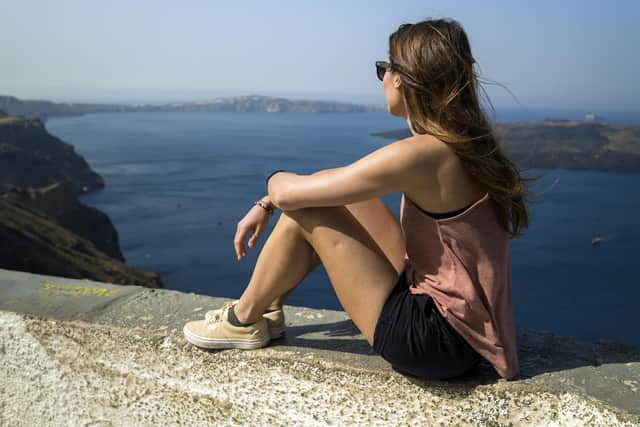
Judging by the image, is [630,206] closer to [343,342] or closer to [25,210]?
[25,210]

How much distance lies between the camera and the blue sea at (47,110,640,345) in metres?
36.0

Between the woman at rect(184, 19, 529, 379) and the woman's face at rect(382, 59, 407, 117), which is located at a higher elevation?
the woman's face at rect(382, 59, 407, 117)

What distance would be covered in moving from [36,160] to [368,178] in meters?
67.2

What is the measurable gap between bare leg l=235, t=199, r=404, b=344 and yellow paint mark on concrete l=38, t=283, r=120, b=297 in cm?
88

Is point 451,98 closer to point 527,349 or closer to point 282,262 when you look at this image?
point 282,262

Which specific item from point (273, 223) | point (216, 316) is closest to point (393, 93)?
point (216, 316)

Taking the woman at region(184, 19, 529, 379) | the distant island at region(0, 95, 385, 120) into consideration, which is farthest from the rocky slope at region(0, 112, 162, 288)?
the distant island at region(0, 95, 385, 120)

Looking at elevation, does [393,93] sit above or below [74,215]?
above

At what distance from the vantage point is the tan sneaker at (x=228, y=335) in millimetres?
1816

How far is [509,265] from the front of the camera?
163 centimetres

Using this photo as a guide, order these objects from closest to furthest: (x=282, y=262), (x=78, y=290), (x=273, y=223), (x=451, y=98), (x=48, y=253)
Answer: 1. (x=451, y=98)
2. (x=282, y=262)
3. (x=78, y=290)
4. (x=48, y=253)
5. (x=273, y=223)

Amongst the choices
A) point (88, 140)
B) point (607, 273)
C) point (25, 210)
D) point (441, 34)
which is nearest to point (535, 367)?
point (441, 34)

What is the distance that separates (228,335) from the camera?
1819 millimetres

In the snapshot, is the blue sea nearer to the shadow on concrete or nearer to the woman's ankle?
the shadow on concrete
